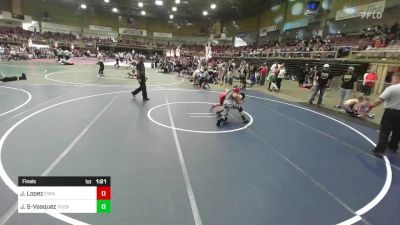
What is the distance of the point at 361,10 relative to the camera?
73.3ft

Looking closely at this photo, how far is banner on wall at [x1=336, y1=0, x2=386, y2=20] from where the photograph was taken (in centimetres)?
2042

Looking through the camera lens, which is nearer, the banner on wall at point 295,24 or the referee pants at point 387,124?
the referee pants at point 387,124

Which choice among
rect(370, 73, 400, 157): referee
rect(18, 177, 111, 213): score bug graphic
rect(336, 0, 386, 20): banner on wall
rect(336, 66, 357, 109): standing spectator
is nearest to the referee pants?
rect(370, 73, 400, 157): referee

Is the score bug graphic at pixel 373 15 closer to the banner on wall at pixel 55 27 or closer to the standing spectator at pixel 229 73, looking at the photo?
the standing spectator at pixel 229 73

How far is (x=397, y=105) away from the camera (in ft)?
18.4

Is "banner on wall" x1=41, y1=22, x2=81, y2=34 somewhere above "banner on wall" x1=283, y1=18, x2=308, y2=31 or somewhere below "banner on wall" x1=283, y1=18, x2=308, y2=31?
below

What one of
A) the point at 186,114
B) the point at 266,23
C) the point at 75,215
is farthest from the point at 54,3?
the point at 75,215

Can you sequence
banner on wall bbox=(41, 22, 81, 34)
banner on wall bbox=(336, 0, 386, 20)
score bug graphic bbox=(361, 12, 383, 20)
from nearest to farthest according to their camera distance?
banner on wall bbox=(336, 0, 386, 20)
score bug graphic bbox=(361, 12, 383, 20)
banner on wall bbox=(41, 22, 81, 34)

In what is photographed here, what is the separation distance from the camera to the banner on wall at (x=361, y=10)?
2042 cm

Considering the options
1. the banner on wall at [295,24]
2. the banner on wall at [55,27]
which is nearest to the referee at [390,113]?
the banner on wall at [295,24]

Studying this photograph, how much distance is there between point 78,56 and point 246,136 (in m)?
44.5

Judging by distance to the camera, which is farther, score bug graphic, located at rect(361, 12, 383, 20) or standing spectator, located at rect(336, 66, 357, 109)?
score bug graphic, located at rect(361, 12, 383, 20)

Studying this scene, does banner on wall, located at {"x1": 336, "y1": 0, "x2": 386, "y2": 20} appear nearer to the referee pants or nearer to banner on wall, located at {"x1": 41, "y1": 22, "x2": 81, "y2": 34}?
the referee pants

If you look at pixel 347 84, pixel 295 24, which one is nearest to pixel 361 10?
pixel 295 24
